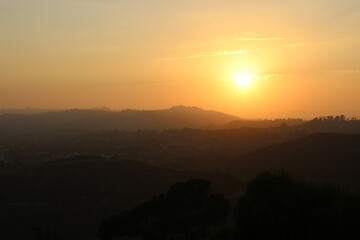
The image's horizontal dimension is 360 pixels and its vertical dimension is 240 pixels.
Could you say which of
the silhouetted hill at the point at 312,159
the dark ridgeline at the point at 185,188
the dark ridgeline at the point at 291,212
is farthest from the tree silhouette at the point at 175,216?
the silhouetted hill at the point at 312,159

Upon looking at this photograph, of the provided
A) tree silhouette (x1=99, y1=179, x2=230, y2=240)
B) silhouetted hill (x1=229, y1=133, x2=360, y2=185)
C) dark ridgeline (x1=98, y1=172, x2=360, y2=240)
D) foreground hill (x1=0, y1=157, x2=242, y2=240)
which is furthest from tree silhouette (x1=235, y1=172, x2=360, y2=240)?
silhouetted hill (x1=229, y1=133, x2=360, y2=185)

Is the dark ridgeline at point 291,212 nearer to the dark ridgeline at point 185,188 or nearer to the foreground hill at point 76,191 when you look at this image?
the dark ridgeline at point 185,188

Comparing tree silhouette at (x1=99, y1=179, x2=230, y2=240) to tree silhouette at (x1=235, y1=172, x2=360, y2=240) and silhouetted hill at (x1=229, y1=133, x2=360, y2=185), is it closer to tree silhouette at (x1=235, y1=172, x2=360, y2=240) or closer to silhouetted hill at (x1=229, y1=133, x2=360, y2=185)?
tree silhouette at (x1=235, y1=172, x2=360, y2=240)

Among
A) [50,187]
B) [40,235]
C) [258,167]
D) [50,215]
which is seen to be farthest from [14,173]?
[40,235]

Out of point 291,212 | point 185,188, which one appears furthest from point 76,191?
point 291,212

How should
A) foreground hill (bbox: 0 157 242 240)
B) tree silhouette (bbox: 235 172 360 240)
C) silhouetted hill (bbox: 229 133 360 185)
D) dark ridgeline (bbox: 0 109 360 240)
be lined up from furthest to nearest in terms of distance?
silhouetted hill (bbox: 229 133 360 185), foreground hill (bbox: 0 157 242 240), dark ridgeline (bbox: 0 109 360 240), tree silhouette (bbox: 235 172 360 240)
